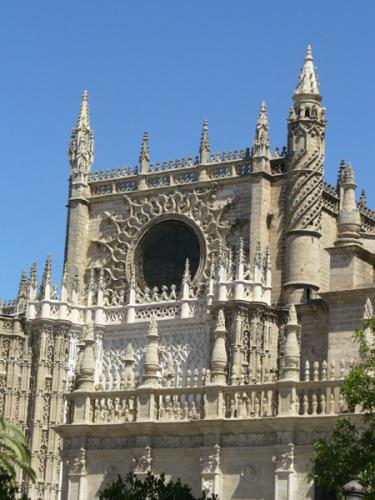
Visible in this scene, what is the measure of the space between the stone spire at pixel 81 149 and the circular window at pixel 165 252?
393cm

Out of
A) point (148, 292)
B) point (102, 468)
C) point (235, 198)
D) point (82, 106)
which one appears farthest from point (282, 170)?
point (102, 468)

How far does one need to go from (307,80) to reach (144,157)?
7.46 metres

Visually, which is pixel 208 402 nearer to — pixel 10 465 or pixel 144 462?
pixel 144 462

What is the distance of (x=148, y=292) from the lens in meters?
49.2

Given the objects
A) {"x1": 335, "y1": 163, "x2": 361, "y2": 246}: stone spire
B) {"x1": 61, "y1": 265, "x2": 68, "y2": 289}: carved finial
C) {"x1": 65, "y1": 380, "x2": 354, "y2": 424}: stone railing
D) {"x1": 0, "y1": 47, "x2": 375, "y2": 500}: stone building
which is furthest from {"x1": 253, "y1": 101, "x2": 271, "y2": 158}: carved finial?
{"x1": 65, "y1": 380, "x2": 354, "y2": 424}: stone railing

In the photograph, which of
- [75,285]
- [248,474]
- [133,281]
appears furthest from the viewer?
[75,285]

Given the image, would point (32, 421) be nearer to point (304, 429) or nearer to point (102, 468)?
point (102, 468)

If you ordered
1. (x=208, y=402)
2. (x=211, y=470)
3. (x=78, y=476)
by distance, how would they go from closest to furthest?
(x=211, y=470)
(x=208, y=402)
(x=78, y=476)

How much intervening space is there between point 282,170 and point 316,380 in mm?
20017

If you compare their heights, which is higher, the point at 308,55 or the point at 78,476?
the point at 308,55

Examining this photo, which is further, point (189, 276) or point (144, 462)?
point (189, 276)

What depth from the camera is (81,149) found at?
53.6 meters

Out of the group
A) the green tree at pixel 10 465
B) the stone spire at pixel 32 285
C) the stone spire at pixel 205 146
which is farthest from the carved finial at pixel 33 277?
the green tree at pixel 10 465

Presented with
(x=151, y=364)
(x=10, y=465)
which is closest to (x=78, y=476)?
(x=10, y=465)
